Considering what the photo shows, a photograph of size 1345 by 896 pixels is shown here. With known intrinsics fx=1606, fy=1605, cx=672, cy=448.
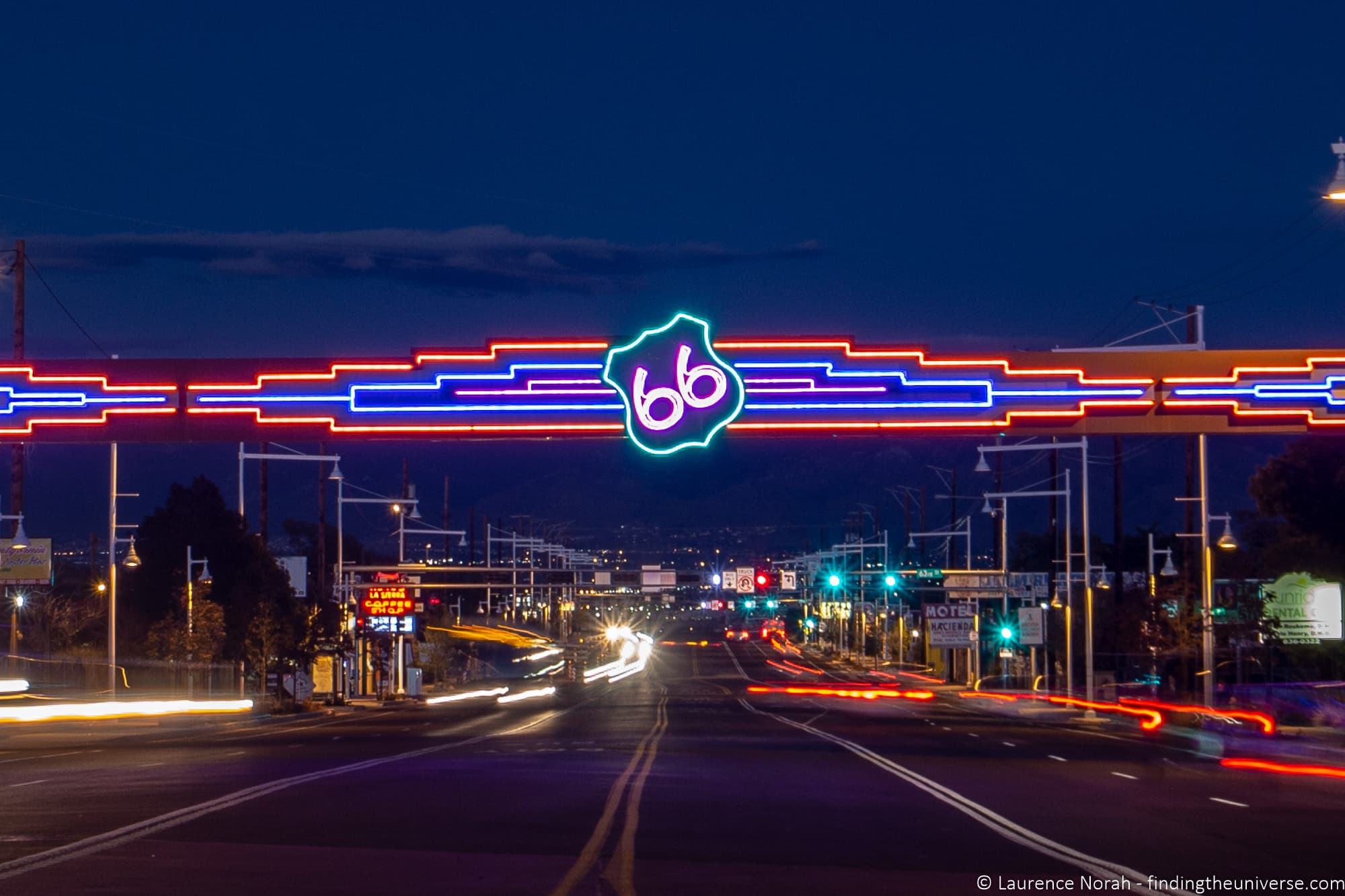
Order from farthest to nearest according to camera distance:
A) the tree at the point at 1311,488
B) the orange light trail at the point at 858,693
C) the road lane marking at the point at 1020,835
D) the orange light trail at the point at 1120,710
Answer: the orange light trail at the point at 858,693
the tree at the point at 1311,488
the orange light trail at the point at 1120,710
the road lane marking at the point at 1020,835

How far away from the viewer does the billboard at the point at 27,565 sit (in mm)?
52969

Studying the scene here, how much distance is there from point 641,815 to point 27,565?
41.6 m

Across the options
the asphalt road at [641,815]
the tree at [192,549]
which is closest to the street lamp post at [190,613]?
the tree at [192,549]

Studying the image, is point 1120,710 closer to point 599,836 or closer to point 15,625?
point 599,836

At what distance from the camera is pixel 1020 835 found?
17312 mm

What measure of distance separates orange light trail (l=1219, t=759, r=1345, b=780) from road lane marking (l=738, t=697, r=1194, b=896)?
6.18m

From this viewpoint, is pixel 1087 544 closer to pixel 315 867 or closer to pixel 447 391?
pixel 447 391

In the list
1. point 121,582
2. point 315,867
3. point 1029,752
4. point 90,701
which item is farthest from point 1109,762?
point 121,582

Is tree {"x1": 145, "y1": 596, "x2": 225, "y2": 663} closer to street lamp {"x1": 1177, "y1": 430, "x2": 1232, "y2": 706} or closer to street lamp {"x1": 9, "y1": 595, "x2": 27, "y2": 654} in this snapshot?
street lamp {"x1": 9, "y1": 595, "x2": 27, "y2": 654}

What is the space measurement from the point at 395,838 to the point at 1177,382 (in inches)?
640

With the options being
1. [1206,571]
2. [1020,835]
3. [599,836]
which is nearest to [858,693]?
[1206,571]

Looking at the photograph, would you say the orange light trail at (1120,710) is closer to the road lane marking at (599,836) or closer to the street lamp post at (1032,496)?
the street lamp post at (1032,496)

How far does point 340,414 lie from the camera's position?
89.8ft

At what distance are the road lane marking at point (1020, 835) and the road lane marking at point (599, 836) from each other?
4251 mm
